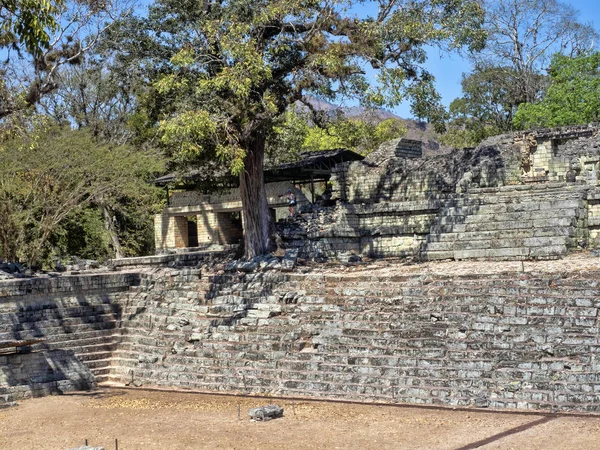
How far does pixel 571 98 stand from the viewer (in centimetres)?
3400

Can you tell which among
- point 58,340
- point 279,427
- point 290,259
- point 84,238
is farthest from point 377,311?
point 84,238

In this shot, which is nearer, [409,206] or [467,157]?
[409,206]

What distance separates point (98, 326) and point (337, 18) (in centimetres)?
874

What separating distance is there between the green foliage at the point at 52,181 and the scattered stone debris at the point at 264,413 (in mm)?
12521

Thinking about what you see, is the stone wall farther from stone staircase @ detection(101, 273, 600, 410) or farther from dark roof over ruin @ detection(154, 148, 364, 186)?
dark roof over ruin @ detection(154, 148, 364, 186)

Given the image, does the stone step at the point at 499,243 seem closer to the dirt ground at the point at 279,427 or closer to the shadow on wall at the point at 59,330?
the dirt ground at the point at 279,427

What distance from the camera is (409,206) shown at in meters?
21.7

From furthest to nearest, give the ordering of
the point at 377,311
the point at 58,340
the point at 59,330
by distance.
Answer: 1. the point at 59,330
2. the point at 58,340
3. the point at 377,311

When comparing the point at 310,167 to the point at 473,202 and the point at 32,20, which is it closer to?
the point at 473,202

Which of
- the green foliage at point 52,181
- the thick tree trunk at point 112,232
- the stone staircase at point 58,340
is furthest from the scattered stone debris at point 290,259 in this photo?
the thick tree trunk at point 112,232

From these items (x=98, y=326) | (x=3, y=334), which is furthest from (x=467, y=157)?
(x=3, y=334)

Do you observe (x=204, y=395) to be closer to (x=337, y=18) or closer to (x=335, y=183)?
(x=337, y=18)

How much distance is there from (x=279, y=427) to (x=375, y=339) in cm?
298

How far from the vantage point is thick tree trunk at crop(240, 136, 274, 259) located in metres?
20.1
